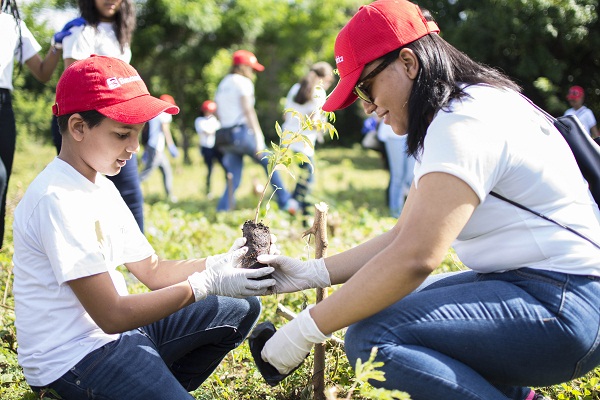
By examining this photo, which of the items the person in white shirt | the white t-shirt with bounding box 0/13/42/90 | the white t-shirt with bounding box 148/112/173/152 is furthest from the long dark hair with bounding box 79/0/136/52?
the person in white shirt

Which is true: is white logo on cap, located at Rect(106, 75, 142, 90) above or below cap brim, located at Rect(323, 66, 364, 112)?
above

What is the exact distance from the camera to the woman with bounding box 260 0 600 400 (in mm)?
1634

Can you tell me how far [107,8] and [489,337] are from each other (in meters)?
2.90

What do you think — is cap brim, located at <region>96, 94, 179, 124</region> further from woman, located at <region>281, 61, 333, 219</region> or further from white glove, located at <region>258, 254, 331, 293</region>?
woman, located at <region>281, 61, 333, 219</region>

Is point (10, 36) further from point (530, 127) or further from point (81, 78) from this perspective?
point (530, 127)

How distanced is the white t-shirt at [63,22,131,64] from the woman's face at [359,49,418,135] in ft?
7.25

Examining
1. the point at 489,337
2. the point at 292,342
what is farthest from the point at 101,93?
the point at 489,337

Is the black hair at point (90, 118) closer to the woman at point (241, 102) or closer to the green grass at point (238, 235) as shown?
Answer: the green grass at point (238, 235)

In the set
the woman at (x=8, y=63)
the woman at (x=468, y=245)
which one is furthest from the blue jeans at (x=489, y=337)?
the woman at (x=8, y=63)

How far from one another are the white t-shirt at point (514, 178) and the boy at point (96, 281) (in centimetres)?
78

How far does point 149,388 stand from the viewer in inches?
70.5

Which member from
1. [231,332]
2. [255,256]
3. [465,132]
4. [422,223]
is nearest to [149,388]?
[231,332]

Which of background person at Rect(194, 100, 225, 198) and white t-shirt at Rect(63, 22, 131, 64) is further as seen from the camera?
background person at Rect(194, 100, 225, 198)

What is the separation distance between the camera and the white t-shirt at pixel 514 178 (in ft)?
5.32
